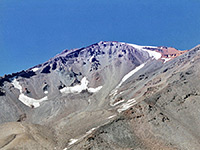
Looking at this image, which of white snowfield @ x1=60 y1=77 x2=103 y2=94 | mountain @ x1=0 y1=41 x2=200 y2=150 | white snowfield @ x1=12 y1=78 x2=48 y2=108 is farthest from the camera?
white snowfield @ x1=60 y1=77 x2=103 y2=94

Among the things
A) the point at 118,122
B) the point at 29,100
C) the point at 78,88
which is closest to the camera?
the point at 118,122

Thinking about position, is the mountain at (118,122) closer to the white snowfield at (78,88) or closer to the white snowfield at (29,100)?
the white snowfield at (29,100)

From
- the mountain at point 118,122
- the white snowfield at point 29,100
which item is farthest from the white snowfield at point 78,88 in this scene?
the mountain at point 118,122

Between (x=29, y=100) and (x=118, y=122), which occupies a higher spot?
(x=29, y=100)

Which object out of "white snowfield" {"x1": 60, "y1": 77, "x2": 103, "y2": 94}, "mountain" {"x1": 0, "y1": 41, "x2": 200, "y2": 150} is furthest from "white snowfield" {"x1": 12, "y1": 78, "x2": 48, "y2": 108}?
"white snowfield" {"x1": 60, "y1": 77, "x2": 103, "y2": 94}

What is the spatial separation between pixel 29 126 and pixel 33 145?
9937mm

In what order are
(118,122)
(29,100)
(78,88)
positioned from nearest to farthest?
(118,122), (29,100), (78,88)

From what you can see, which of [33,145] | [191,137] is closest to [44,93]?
[33,145]

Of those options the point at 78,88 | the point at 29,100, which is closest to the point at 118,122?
the point at 29,100

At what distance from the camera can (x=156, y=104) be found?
37.2 meters

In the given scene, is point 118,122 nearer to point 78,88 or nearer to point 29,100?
point 29,100

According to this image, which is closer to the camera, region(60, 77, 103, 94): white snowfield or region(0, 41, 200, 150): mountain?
region(0, 41, 200, 150): mountain

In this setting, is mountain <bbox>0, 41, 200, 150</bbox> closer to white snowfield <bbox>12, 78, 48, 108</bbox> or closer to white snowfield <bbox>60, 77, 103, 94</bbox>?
white snowfield <bbox>12, 78, 48, 108</bbox>

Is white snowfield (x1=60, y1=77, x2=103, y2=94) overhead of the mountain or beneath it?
overhead
